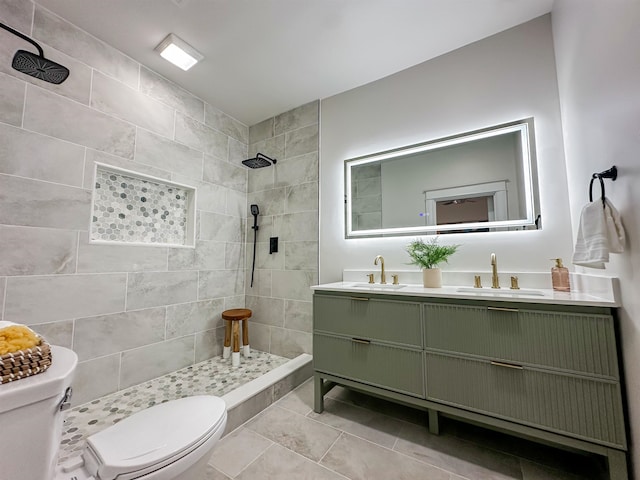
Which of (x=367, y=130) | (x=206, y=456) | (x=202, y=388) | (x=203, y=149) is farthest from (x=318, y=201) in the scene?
(x=206, y=456)

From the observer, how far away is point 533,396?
4.02ft

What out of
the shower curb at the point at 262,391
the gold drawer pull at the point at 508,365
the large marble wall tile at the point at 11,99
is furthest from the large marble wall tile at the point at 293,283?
the large marble wall tile at the point at 11,99

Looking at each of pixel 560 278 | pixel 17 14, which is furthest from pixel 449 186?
pixel 17 14

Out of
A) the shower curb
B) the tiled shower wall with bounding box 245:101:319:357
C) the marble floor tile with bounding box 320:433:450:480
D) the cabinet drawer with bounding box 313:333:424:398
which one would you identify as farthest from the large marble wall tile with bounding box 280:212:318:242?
the marble floor tile with bounding box 320:433:450:480

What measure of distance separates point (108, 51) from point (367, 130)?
214cm

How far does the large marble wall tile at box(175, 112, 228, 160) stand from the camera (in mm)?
2430

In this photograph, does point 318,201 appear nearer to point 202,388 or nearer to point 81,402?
point 202,388

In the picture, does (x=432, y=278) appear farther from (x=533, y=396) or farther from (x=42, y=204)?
(x=42, y=204)

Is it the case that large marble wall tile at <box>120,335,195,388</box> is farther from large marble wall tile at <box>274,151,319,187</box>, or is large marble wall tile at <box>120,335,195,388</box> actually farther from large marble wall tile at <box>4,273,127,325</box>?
large marble wall tile at <box>274,151,319,187</box>

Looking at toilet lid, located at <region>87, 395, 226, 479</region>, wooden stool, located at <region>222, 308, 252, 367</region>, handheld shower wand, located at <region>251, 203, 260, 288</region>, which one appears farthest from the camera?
handheld shower wand, located at <region>251, 203, 260, 288</region>

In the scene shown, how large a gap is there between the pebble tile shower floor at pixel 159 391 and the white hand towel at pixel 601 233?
7.60ft

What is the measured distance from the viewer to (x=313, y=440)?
1.56 metres

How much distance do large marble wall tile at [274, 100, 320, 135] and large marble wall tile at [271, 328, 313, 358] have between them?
2148 millimetres

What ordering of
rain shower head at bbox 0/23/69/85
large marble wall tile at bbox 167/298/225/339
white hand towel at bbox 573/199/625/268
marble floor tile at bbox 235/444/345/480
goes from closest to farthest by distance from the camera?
white hand towel at bbox 573/199/625/268 < rain shower head at bbox 0/23/69/85 < marble floor tile at bbox 235/444/345/480 < large marble wall tile at bbox 167/298/225/339
